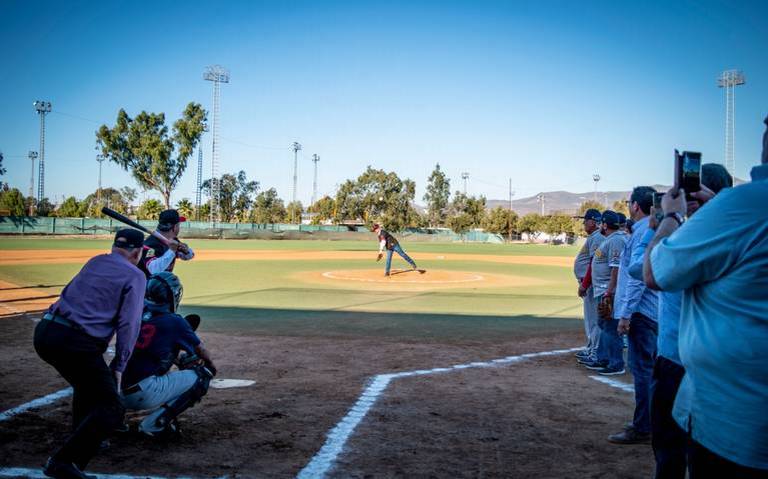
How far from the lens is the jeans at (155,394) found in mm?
4797

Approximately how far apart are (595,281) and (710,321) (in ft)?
19.9

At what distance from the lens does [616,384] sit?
24.0ft

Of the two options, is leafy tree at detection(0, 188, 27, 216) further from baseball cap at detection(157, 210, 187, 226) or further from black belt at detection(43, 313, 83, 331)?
black belt at detection(43, 313, 83, 331)

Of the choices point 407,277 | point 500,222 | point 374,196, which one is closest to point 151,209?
point 374,196

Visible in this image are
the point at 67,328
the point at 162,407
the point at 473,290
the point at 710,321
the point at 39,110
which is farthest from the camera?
the point at 39,110

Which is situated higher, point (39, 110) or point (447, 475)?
point (39, 110)

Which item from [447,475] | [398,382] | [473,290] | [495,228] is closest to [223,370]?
[398,382]

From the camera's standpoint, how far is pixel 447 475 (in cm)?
433

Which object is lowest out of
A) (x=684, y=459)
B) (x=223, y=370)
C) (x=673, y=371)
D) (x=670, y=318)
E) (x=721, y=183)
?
(x=223, y=370)

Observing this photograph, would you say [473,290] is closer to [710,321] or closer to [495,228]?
[710,321]

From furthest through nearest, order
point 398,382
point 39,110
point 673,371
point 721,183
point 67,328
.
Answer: point 39,110 < point 398,382 < point 67,328 < point 673,371 < point 721,183

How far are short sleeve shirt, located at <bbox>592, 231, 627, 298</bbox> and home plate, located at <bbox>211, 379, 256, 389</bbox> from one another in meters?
4.64

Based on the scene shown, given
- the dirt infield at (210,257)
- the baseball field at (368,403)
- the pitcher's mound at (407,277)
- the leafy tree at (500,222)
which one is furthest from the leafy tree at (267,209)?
the baseball field at (368,403)

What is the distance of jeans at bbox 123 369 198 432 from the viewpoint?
4.80m
